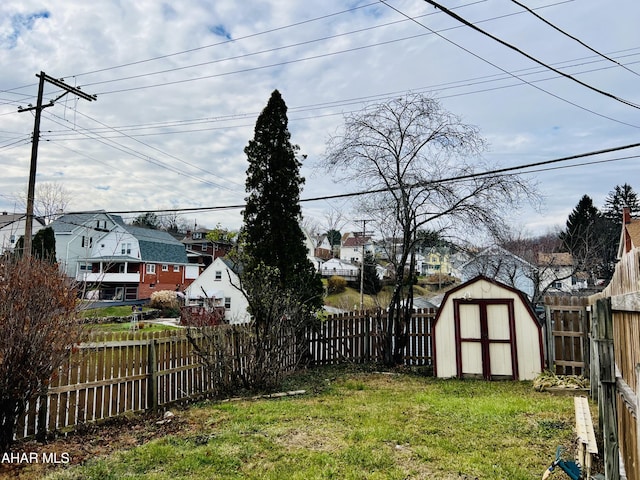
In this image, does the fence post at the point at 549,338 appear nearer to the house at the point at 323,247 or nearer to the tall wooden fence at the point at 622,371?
the tall wooden fence at the point at 622,371

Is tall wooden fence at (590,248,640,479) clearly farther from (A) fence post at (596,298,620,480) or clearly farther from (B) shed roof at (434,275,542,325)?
(B) shed roof at (434,275,542,325)

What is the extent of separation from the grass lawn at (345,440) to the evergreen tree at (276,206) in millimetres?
3836

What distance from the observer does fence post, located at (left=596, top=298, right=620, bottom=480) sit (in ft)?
8.32

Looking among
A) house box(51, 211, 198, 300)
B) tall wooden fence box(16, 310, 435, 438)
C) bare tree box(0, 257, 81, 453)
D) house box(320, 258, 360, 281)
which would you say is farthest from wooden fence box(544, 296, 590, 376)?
house box(320, 258, 360, 281)

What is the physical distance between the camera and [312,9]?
6383 mm

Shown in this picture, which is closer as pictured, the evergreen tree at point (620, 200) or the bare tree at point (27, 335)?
the bare tree at point (27, 335)

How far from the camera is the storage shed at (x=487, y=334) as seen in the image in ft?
28.4

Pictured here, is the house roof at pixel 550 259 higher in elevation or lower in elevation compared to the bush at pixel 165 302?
higher

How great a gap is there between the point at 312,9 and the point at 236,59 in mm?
4239

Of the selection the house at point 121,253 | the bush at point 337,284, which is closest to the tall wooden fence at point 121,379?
the bush at point 337,284

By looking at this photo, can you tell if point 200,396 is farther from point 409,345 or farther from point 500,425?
point 409,345

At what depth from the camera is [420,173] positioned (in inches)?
400

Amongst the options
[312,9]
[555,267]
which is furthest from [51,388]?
[555,267]

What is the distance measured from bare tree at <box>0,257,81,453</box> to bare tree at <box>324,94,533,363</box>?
7.41 metres
